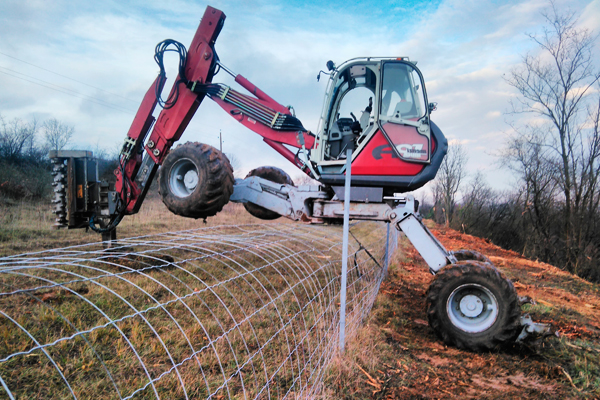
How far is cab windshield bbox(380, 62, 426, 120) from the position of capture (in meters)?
5.45

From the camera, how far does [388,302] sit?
5.78m

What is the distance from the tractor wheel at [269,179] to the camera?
7871 mm

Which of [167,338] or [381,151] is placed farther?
[381,151]

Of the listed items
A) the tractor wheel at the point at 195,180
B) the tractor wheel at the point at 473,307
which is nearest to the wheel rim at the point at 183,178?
the tractor wheel at the point at 195,180

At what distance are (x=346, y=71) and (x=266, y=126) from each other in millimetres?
1607

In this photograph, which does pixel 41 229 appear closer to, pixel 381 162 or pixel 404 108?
pixel 381 162

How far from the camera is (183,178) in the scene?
662cm

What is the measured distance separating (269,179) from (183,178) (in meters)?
2.01

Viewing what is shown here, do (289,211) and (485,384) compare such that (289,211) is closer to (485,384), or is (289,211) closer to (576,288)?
(485,384)

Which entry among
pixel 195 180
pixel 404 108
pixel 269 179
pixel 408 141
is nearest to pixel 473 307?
pixel 408 141

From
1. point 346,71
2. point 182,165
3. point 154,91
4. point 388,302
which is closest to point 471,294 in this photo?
point 388,302

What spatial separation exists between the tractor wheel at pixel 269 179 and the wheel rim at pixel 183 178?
157cm

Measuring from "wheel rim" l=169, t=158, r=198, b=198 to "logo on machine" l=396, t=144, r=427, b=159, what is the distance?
3402 mm

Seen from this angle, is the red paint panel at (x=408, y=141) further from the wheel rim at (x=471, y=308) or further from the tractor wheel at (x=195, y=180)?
the tractor wheel at (x=195, y=180)
